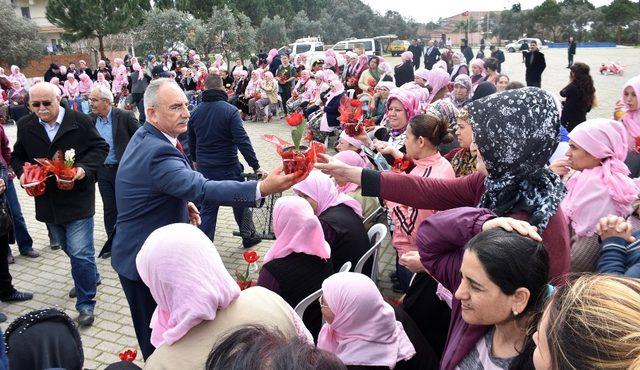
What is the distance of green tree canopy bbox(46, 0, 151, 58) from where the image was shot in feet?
115

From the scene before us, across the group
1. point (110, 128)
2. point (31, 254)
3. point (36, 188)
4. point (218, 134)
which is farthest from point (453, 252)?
point (31, 254)

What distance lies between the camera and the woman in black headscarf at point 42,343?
2006 millimetres

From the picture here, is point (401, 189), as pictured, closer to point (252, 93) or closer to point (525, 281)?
point (525, 281)

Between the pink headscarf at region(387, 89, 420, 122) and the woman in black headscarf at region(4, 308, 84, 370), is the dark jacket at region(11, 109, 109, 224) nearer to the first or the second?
the woman in black headscarf at region(4, 308, 84, 370)

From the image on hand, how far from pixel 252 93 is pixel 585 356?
15.3 m

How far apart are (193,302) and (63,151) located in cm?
316

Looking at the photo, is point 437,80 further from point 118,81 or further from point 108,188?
point 118,81

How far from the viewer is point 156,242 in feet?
6.70

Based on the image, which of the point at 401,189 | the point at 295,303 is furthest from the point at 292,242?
the point at 401,189

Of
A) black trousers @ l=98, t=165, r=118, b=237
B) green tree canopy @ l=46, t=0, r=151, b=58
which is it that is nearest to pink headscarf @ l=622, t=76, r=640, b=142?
black trousers @ l=98, t=165, r=118, b=237

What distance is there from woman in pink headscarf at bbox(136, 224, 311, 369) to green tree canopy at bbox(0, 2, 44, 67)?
3550 centimetres

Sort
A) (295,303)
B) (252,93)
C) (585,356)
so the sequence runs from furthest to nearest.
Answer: (252,93) → (295,303) → (585,356)

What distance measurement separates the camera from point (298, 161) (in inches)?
95.8

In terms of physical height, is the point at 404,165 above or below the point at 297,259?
above
